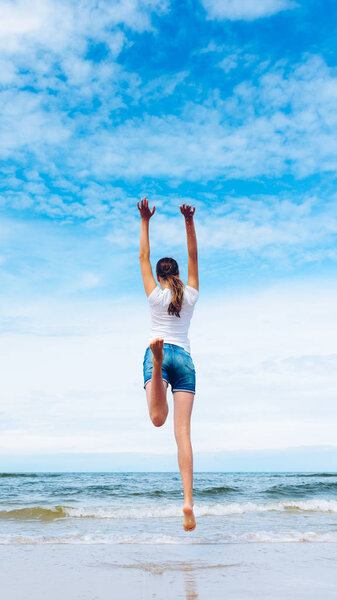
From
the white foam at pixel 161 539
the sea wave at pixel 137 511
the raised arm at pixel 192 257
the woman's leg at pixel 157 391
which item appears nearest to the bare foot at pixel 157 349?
the woman's leg at pixel 157 391

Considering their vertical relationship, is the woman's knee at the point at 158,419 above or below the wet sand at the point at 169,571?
above

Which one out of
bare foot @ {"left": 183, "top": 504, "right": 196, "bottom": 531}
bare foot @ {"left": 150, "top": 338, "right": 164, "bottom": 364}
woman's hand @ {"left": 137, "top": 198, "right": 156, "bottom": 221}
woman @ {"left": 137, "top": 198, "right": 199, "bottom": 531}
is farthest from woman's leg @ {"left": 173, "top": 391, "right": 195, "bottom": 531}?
woman's hand @ {"left": 137, "top": 198, "right": 156, "bottom": 221}

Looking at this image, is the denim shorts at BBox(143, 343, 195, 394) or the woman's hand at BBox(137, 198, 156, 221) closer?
the denim shorts at BBox(143, 343, 195, 394)

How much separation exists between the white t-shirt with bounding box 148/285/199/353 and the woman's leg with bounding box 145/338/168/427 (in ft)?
1.28

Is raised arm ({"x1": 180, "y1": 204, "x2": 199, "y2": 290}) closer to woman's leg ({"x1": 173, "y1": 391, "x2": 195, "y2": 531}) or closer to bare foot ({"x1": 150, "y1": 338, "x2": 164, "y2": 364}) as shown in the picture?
bare foot ({"x1": 150, "y1": 338, "x2": 164, "y2": 364})

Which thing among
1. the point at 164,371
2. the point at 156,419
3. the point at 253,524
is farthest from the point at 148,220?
the point at 253,524

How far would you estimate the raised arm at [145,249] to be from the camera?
421 centimetres

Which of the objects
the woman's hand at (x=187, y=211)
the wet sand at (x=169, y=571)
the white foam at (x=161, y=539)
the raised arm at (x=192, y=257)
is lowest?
the wet sand at (x=169, y=571)

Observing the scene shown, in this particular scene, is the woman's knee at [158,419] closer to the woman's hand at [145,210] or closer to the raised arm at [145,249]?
the raised arm at [145,249]

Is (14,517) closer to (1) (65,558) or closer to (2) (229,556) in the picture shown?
(1) (65,558)

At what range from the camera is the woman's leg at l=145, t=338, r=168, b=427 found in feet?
12.1

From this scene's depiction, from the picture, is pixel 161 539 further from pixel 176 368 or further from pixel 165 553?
pixel 176 368

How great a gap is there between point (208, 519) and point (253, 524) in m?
1.19

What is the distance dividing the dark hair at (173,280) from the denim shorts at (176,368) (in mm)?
323
